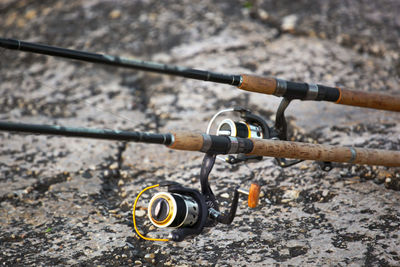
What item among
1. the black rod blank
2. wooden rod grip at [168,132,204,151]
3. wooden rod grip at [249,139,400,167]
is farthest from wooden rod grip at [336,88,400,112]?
wooden rod grip at [168,132,204,151]

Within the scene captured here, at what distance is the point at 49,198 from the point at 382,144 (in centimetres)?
227

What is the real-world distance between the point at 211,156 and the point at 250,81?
48 cm

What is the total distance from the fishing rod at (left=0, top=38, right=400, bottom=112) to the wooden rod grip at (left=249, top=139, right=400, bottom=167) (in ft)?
1.11

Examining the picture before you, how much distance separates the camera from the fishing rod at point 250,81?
210 cm

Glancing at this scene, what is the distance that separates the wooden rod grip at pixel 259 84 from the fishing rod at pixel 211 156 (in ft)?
0.66

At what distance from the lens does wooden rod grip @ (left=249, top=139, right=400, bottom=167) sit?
1.98 meters

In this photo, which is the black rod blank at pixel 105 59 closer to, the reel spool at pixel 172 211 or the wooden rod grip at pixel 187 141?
the wooden rod grip at pixel 187 141

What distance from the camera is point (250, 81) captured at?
7.59 feet

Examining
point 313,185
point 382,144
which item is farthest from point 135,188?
point 382,144

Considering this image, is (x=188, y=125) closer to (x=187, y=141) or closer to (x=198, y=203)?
(x=198, y=203)

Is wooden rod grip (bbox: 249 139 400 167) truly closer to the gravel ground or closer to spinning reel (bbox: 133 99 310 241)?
spinning reel (bbox: 133 99 310 241)

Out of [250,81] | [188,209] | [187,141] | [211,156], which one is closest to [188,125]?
[250,81]

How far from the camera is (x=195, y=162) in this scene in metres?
3.08

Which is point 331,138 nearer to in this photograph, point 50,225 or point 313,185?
point 313,185
